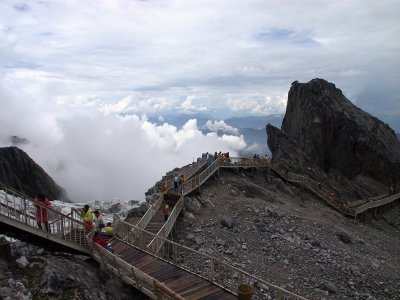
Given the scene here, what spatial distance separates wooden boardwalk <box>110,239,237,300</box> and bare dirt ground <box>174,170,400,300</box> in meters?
8.53

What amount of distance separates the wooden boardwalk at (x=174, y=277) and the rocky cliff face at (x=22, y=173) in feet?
337

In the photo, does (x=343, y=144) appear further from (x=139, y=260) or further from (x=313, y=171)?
(x=139, y=260)

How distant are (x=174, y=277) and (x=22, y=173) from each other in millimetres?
114988

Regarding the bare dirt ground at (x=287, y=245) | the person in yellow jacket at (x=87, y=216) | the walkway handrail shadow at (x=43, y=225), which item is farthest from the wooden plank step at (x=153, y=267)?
the bare dirt ground at (x=287, y=245)

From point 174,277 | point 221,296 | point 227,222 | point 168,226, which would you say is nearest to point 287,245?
point 227,222

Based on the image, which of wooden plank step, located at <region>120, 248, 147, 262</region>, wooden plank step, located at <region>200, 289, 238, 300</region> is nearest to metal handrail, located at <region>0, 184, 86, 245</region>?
wooden plank step, located at <region>120, 248, 147, 262</region>

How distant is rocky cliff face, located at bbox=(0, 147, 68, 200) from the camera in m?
112

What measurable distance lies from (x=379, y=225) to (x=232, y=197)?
26.2m

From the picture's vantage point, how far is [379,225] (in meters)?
51.7

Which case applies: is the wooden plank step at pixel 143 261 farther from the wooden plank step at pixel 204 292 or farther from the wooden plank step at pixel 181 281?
the wooden plank step at pixel 204 292

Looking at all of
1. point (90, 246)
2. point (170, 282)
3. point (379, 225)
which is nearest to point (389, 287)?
point (170, 282)

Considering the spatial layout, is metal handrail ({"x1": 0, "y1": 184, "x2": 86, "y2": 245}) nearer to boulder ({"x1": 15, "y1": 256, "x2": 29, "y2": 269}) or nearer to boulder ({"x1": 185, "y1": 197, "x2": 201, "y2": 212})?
boulder ({"x1": 15, "y1": 256, "x2": 29, "y2": 269})

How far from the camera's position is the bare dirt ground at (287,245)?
82.5 ft

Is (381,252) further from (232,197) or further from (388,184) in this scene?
Result: (388,184)
